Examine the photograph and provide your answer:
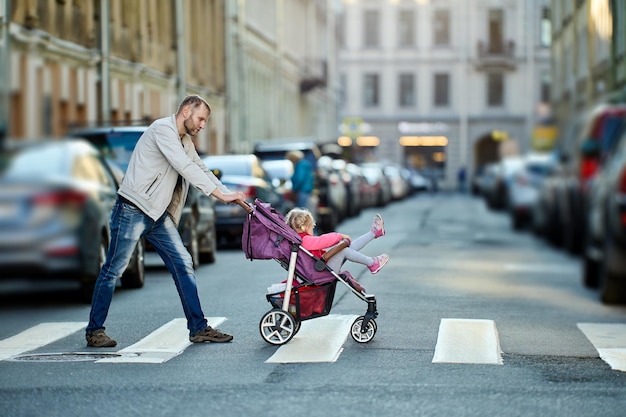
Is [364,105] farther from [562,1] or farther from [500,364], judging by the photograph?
[500,364]

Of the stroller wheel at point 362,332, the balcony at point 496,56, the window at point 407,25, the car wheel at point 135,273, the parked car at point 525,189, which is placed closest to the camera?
the stroller wheel at point 362,332

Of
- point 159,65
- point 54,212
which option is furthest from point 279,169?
point 54,212

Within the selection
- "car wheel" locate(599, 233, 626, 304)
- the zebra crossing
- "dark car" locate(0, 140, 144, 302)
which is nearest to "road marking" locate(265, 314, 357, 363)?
the zebra crossing

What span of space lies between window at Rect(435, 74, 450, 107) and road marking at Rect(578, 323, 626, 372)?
3249 inches

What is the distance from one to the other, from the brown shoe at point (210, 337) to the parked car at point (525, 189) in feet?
72.6

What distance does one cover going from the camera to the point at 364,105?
320ft

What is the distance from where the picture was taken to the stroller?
35.2 ft

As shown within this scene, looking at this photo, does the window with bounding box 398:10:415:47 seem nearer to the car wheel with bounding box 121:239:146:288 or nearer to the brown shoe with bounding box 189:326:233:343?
the car wheel with bounding box 121:239:146:288

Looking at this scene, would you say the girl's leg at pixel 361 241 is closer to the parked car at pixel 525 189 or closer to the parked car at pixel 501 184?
the parked car at pixel 525 189

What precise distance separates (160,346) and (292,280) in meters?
1.01

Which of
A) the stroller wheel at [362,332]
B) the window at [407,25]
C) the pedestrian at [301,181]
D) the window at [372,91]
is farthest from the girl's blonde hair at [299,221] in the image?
the window at [407,25]

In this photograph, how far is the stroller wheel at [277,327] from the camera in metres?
10.7

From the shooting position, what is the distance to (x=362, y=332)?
10828mm

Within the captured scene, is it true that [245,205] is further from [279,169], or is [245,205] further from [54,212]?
[279,169]
